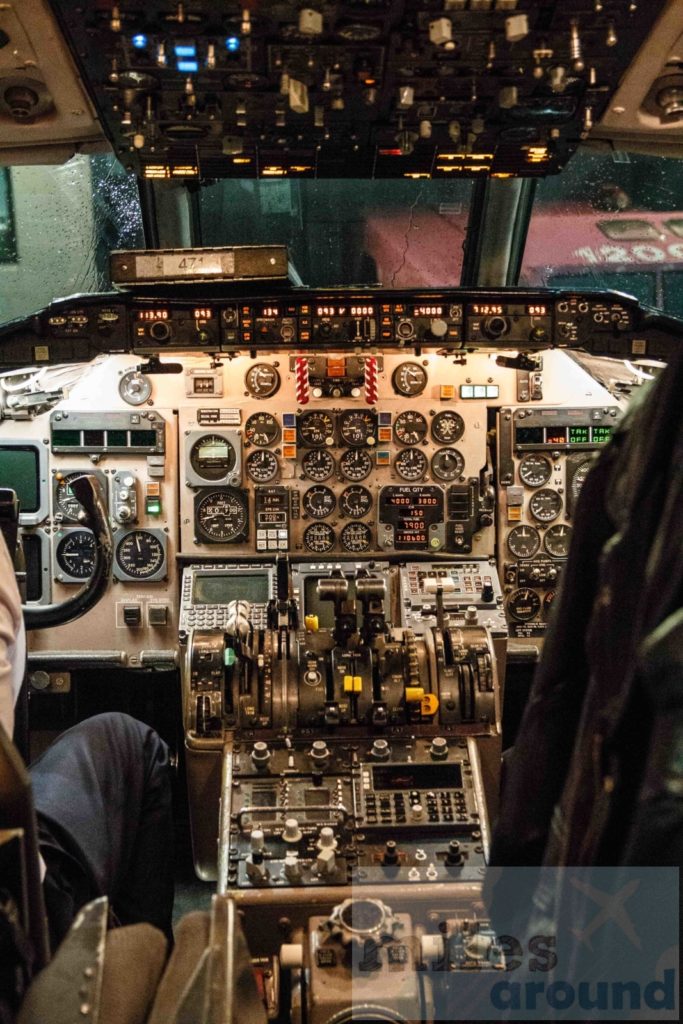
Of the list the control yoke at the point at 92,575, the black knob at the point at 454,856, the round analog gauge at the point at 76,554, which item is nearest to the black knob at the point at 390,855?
the black knob at the point at 454,856

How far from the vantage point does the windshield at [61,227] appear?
547 centimetres

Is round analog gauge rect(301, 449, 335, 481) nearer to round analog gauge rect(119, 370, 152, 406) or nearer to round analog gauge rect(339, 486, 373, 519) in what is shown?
round analog gauge rect(339, 486, 373, 519)

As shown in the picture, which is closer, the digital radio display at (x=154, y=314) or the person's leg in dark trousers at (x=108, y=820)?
the person's leg in dark trousers at (x=108, y=820)

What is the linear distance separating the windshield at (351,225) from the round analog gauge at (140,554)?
5.96 feet

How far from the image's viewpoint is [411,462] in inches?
193

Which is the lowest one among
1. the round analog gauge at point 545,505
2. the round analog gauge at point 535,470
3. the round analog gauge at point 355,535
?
the round analog gauge at point 355,535

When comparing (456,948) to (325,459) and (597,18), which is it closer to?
(597,18)

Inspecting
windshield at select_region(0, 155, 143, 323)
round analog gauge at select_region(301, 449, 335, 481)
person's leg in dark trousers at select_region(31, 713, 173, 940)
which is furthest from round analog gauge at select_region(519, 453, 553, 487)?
person's leg in dark trousers at select_region(31, 713, 173, 940)

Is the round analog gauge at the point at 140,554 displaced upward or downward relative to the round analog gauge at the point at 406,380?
downward

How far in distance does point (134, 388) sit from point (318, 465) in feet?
3.27

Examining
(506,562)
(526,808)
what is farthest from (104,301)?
(526,808)

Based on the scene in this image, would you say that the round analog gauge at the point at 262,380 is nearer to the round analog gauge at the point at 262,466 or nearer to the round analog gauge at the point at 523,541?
the round analog gauge at the point at 262,466

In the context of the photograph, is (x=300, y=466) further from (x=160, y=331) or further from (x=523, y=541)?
(x=523, y=541)

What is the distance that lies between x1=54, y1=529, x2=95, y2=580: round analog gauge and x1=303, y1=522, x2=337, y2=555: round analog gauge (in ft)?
3.56
